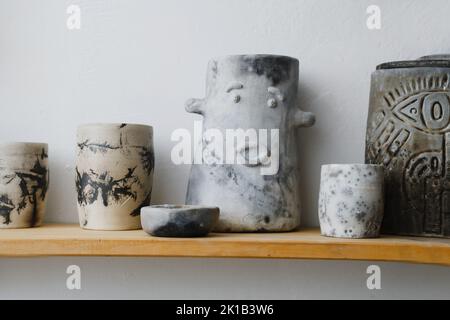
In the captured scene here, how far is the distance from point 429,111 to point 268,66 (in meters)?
0.21

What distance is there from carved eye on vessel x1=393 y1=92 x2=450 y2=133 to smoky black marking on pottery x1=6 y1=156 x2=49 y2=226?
1.58ft

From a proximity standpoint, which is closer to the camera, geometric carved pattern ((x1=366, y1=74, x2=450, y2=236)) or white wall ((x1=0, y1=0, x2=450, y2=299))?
geometric carved pattern ((x1=366, y1=74, x2=450, y2=236))

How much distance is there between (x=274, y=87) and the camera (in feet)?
2.73

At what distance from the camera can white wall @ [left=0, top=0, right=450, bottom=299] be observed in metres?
0.92

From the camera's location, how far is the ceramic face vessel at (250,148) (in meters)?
0.82

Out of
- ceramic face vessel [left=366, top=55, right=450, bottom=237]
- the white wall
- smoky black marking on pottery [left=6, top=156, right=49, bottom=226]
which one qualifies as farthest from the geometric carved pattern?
smoky black marking on pottery [left=6, top=156, right=49, bottom=226]

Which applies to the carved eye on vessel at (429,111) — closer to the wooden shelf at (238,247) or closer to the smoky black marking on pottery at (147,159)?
the wooden shelf at (238,247)

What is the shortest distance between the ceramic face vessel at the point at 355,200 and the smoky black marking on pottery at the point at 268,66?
14 centimetres

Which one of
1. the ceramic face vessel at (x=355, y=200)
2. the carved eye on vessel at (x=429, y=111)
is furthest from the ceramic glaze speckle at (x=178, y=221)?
the carved eye on vessel at (x=429, y=111)

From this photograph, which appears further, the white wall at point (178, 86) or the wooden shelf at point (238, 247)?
the white wall at point (178, 86)

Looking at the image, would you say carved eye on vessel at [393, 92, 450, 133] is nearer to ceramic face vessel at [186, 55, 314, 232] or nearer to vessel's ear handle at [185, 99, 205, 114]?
ceramic face vessel at [186, 55, 314, 232]

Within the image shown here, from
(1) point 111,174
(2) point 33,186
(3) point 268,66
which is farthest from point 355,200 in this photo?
(2) point 33,186

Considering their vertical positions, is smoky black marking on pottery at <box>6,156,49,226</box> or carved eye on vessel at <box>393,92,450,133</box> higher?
carved eye on vessel at <box>393,92,450,133</box>

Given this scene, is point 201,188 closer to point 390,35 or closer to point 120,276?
point 120,276
